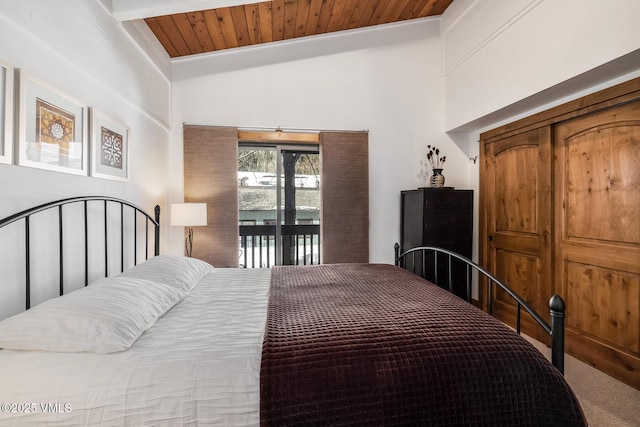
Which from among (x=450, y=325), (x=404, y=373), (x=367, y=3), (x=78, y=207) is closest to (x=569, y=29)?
(x=367, y=3)

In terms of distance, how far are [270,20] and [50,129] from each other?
2226mm

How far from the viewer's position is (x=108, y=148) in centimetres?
206

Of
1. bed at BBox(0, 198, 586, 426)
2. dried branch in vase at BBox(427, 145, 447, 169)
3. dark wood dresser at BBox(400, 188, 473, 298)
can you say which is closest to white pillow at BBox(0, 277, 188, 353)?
bed at BBox(0, 198, 586, 426)

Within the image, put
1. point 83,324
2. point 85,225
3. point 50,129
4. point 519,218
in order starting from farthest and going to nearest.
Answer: point 519,218 < point 85,225 < point 50,129 < point 83,324

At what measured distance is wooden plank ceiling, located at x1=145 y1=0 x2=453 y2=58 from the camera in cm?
277

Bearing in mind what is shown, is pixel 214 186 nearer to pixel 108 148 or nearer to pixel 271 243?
pixel 271 243

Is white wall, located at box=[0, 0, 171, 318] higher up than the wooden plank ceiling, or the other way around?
the wooden plank ceiling

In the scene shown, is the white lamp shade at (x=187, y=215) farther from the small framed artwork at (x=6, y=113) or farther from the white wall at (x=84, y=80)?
the small framed artwork at (x=6, y=113)

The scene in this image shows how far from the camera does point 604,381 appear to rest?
219cm

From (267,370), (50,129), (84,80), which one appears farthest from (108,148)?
(267,370)

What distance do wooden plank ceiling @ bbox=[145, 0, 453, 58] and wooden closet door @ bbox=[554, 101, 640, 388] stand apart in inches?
78.6

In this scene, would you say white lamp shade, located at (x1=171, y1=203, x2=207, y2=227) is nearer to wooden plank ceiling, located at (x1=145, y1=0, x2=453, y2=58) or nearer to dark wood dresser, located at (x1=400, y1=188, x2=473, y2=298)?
wooden plank ceiling, located at (x1=145, y1=0, x2=453, y2=58)

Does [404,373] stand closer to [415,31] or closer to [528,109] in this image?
[528,109]

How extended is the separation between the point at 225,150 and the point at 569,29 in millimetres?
3023
